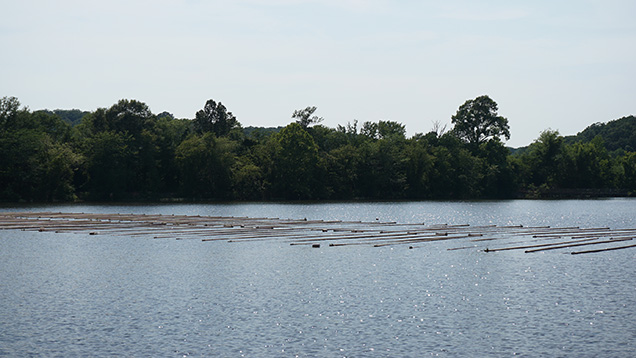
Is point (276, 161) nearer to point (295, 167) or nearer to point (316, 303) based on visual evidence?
point (295, 167)

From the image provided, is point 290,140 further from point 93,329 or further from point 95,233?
point 93,329

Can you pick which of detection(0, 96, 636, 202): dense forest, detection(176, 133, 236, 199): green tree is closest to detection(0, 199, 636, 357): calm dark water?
detection(0, 96, 636, 202): dense forest

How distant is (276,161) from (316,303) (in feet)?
333

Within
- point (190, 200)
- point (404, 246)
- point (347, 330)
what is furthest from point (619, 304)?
point (190, 200)

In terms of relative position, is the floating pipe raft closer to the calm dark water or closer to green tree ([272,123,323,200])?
the calm dark water

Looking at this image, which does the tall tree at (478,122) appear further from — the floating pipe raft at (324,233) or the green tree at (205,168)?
the floating pipe raft at (324,233)

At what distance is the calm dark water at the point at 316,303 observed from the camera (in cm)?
1633

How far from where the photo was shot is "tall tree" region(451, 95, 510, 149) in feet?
473

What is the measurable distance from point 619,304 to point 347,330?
377 inches

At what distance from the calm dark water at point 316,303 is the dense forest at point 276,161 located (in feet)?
238

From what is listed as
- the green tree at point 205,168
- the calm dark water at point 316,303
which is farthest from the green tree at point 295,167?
the calm dark water at point 316,303

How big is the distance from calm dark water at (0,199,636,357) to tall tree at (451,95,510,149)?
112m

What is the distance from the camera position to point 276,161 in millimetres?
122375

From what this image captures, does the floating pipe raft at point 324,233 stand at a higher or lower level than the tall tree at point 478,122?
lower
